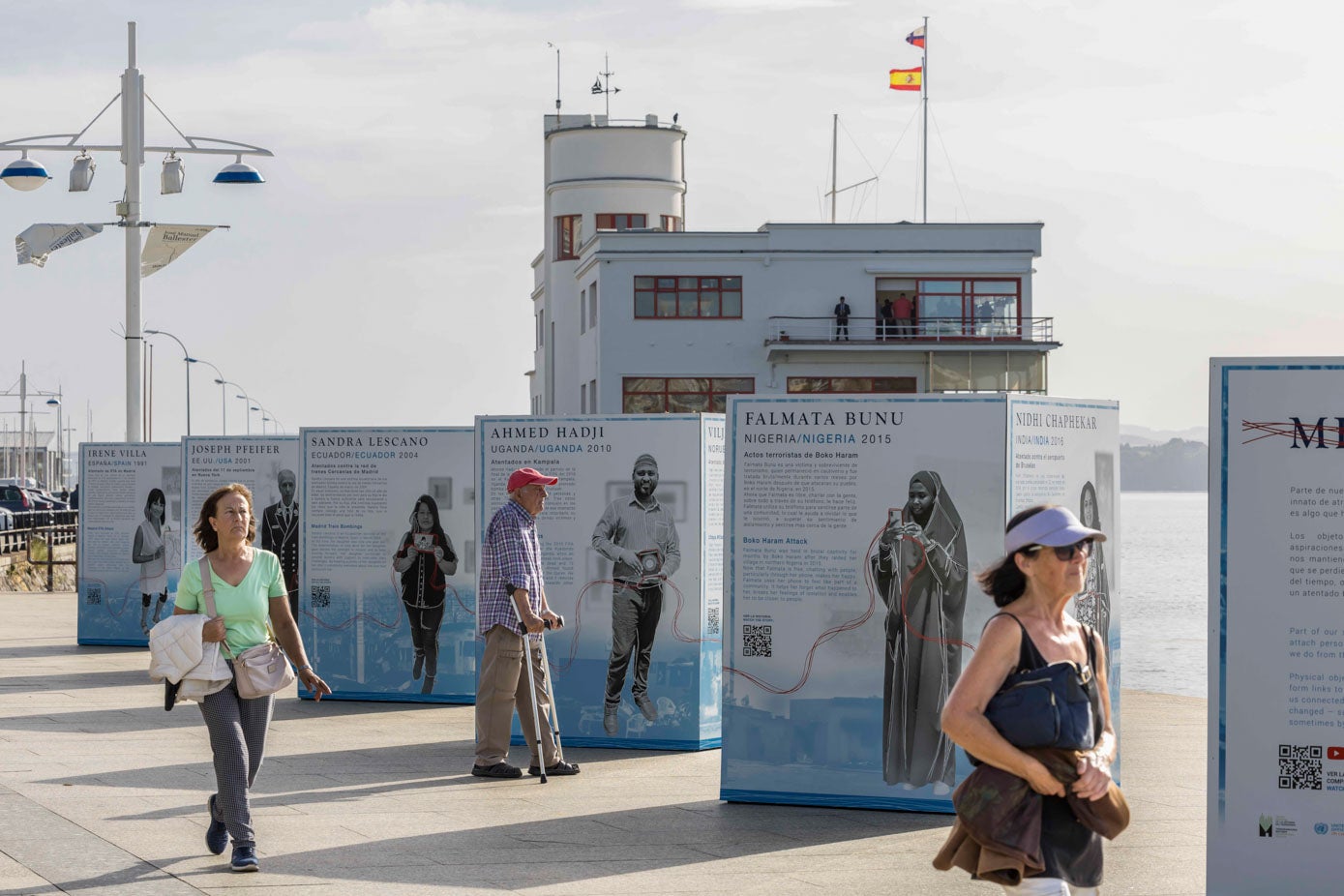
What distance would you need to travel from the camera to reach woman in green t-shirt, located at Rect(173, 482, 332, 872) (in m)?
8.55

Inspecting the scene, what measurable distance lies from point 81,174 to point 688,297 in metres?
39.4

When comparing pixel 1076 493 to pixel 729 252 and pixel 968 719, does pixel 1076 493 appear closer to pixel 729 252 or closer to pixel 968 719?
pixel 968 719

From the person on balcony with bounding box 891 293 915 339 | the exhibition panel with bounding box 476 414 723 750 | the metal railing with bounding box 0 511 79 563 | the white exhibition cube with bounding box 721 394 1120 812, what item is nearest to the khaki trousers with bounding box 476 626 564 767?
the exhibition panel with bounding box 476 414 723 750

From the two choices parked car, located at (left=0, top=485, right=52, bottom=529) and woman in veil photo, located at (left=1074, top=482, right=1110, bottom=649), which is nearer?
woman in veil photo, located at (left=1074, top=482, right=1110, bottom=649)

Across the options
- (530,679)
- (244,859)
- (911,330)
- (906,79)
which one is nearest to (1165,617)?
(911,330)

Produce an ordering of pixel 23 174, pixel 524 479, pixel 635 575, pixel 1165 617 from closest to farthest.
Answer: pixel 524 479 < pixel 635 575 < pixel 23 174 < pixel 1165 617

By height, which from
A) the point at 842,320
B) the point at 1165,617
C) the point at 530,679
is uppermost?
the point at 842,320

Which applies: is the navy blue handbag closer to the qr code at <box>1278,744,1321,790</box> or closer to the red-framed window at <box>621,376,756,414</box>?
the qr code at <box>1278,744,1321,790</box>

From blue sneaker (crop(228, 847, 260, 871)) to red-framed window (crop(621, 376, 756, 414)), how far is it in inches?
2010

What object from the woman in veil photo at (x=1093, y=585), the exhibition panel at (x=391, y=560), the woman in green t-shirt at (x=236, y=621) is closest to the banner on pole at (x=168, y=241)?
the exhibition panel at (x=391, y=560)

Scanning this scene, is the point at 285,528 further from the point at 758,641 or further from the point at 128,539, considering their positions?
the point at 758,641

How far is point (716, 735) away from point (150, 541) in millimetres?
10667

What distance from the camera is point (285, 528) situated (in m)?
17.7

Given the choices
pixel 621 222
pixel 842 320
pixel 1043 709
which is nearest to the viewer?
pixel 1043 709
